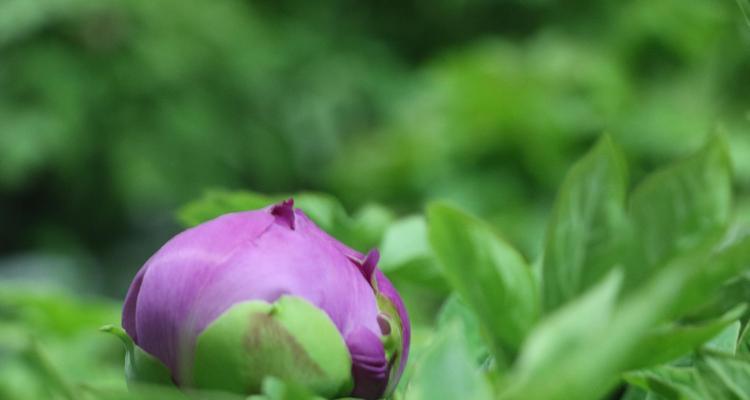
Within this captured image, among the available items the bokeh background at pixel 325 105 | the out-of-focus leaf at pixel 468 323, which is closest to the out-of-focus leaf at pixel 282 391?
the out-of-focus leaf at pixel 468 323

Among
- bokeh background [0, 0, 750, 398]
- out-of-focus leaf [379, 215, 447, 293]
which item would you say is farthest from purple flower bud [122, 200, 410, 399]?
bokeh background [0, 0, 750, 398]

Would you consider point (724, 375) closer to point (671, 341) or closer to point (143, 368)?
point (671, 341)

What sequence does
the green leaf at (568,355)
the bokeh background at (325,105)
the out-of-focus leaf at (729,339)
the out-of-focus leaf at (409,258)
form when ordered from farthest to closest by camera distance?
the bokeh background at (325,105), the out-of-focus leaf at (409,258), the out-of-focus leaf at (729,339), the green leaf at (568,355)

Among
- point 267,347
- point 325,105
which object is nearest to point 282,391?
point 267,347

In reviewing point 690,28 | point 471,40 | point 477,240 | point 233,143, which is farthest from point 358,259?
point 471,40

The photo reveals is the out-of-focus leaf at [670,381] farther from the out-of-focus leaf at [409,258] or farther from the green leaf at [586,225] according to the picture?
the out-of-focus leaf at [409,258]

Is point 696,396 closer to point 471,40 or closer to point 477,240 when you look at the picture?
point 477,240

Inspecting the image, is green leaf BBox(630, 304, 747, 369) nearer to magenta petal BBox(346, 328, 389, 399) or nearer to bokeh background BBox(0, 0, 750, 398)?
magenta petal BBox(346, 328, 389, 399)
